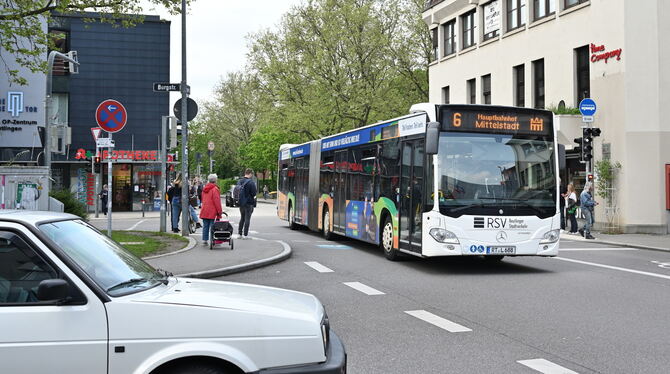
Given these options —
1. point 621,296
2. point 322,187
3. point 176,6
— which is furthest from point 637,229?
point 176,6

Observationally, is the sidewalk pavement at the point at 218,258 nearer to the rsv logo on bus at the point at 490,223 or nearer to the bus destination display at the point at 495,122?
the rsv logo on bus at the point at 490,223

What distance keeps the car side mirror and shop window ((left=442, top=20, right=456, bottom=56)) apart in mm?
34919

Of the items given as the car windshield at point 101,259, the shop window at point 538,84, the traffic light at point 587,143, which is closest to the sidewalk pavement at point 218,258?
the car windshield at point 101,259

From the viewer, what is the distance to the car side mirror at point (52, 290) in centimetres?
338

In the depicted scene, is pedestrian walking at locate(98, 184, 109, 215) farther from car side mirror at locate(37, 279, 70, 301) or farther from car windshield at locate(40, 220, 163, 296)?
car side mirror at locate(37, 279, 70, 301)

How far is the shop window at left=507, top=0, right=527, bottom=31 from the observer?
2994 cm

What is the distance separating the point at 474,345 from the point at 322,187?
516 inches

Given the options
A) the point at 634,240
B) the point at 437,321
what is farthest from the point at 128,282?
the point at 634,240

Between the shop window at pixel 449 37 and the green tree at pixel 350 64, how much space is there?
620 centimetres

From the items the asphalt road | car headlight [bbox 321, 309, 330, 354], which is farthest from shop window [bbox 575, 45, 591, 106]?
car headlight [bbox 321, 309, 330, 354]

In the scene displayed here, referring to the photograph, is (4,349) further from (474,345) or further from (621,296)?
(621,296)

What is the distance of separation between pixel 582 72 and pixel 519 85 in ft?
15.5

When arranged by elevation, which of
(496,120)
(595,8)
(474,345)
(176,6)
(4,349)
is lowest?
(474,345)

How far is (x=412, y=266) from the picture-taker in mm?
12961
